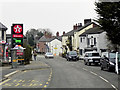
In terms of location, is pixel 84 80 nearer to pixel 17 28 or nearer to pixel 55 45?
pixel 17 28

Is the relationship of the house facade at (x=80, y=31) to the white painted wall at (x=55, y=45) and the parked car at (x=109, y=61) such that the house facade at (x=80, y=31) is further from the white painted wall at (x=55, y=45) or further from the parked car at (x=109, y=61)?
the parked car at (x=109, y=61)

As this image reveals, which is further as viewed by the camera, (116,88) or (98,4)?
(98,4)

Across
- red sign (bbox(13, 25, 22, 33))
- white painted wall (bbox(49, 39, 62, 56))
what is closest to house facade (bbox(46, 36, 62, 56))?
white painted wall (bbox(49, 39, 62, 56))

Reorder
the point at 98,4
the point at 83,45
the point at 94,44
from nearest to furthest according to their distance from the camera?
1. the point at 98,4
2. the point at 94,44
3. the point at 83,45

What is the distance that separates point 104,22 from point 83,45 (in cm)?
3960

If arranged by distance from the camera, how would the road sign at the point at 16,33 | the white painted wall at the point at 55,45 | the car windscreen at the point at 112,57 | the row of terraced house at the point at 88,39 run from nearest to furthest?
the car windscreen at the point at 112,57, the road sign at the point at 16,33, the row of terraced house at the point at 88,39, the white painted wall at the point at 55,45

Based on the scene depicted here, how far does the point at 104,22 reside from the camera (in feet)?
79.7

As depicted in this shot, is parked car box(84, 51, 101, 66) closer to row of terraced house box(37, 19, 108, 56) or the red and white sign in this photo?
row of terraced house box(37, 19, 108, 56)

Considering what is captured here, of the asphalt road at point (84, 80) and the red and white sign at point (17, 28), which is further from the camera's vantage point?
the red and white sign at point (17, 28)

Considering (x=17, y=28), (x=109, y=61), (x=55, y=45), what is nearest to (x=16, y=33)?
(x=17, y=28)

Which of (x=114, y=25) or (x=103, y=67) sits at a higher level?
(x=114, y=25)

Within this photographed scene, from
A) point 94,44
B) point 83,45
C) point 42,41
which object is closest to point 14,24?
point 94,44

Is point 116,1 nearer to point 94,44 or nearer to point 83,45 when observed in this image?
point 94,44

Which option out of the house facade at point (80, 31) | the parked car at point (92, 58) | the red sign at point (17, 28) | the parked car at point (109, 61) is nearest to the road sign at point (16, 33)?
the red sign at point (17, 28)
